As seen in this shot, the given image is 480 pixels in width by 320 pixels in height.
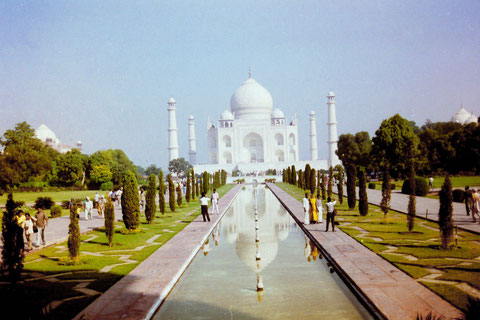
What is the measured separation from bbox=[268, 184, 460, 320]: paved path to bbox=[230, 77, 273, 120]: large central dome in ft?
168

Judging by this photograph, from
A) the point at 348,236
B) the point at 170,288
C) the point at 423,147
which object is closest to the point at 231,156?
the point at 423,147

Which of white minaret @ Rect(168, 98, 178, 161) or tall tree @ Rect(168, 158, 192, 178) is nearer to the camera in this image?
tall tree @ Rect(168, 158, 192, 178)

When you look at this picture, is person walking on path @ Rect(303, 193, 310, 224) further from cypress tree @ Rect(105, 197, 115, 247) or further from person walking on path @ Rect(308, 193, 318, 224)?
cypress tree @ Rect(105, 197, 115, 247)

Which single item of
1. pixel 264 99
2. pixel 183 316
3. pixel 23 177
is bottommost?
pixel 183 316

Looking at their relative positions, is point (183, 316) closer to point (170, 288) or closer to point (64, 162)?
point (170, 288)

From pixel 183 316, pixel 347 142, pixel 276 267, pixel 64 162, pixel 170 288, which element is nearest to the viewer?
pixel 183 316

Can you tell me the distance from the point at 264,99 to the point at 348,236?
5087cm

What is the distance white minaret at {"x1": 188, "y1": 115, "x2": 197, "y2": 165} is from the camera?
61312mm

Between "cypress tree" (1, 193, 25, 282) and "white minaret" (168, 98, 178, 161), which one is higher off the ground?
"white minaret" (168, 98, 178, 161)

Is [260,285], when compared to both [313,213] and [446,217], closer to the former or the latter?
[446,217]

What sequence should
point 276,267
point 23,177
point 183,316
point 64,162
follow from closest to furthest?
1. point 183,316
2. point 276,267
3. point 23,177
4. point 64,162

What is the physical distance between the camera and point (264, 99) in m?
60.8

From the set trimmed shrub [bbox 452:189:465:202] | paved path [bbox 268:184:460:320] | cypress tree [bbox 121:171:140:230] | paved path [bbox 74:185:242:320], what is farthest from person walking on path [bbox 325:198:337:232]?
trimmed shrub [bbox 452:189:465:202]

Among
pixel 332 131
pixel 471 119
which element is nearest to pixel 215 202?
pixel 332 131
